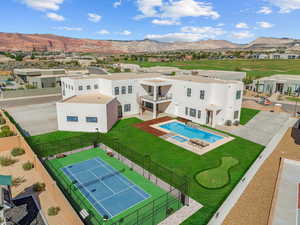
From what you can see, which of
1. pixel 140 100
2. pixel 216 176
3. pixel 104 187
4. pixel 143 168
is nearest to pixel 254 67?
pixel 140 100

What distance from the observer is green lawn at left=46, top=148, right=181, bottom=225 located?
557 inches

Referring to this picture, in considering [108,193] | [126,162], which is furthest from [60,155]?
[108,193]

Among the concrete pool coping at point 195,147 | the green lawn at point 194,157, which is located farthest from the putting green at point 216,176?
the concrete pool coping at point 195,147

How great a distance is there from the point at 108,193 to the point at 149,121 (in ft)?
58.9

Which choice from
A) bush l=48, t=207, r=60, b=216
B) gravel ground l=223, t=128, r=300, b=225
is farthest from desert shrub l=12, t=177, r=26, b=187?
gravel ground l=223, t=128, r=300, b=225

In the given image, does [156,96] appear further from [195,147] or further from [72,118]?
[72,118]

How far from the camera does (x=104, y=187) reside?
17391 millimetres

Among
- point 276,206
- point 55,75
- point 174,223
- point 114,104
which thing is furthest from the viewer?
point 55,75

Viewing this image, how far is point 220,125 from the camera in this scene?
105 feet

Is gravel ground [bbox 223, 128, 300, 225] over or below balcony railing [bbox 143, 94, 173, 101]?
below

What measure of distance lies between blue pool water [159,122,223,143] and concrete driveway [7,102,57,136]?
16.6 meters

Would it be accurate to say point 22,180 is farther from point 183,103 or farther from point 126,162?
point 183,103

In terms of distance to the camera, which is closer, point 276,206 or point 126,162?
point 276,206

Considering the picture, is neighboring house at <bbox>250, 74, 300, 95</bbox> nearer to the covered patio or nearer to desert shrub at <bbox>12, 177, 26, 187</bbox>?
the covered patio
